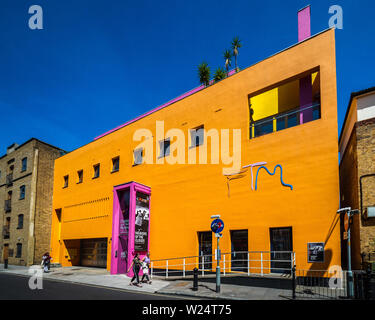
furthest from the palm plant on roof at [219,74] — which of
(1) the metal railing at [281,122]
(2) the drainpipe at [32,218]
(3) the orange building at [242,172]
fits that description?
(2) the drainpipe at [32,218]

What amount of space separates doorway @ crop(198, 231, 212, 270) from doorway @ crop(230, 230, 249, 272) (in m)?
1.44

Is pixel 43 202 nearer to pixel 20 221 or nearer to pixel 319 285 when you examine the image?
pixel 20 221

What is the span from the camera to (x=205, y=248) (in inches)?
668

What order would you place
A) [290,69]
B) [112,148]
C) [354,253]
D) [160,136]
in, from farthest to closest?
[112,148] < [160,136] < [290,69] < [354,253]

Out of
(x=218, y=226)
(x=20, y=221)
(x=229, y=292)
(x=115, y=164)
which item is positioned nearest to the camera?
(x=229, y=292)

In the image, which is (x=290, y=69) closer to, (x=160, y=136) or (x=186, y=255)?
(x=160, y=136)

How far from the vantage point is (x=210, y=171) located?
17500 millimetres

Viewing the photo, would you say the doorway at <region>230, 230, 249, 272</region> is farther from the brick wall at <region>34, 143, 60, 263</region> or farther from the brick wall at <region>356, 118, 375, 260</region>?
the brick wall at <region>34, 143, 60, 263</region>

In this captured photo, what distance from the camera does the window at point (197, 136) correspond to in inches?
735

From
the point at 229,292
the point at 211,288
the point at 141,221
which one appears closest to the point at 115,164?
the point at 141,221

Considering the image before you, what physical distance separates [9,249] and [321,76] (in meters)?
32.9

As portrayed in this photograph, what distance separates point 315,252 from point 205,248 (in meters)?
5.96
